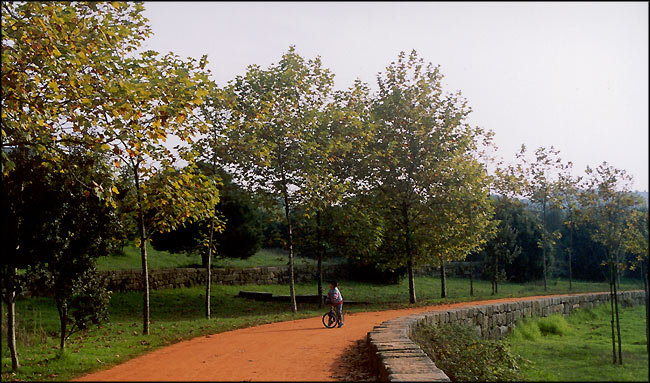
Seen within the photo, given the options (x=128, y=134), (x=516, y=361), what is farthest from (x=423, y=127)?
(x=128, y=134)

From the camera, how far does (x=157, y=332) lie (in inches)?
586

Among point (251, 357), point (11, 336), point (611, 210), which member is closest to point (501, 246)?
point (611, 210)

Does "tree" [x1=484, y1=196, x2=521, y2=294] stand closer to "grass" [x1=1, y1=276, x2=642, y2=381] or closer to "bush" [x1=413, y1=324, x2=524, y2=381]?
"grass" [x1=1, y1=276, x2=642, y2=381]

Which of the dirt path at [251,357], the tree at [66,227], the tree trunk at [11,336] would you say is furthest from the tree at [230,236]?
the tree trunk at [11,336]

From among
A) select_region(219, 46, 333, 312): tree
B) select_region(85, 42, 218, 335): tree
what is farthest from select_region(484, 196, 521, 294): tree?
select_region(85, 42, 218, 335): tree

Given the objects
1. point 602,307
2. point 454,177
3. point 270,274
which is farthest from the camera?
point 270,274

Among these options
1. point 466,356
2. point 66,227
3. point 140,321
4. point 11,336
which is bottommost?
point 140,321

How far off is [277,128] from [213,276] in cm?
1217

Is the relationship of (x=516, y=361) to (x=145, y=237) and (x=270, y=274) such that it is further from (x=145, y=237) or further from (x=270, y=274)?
(x=270, y=274)

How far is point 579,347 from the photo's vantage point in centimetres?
1695

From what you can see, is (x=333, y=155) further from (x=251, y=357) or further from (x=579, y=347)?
(x=251, y=357)

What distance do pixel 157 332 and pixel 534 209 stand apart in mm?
31728

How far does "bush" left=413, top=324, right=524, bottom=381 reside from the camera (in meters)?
10.9

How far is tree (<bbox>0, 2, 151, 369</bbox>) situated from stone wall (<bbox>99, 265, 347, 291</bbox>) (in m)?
12.4
